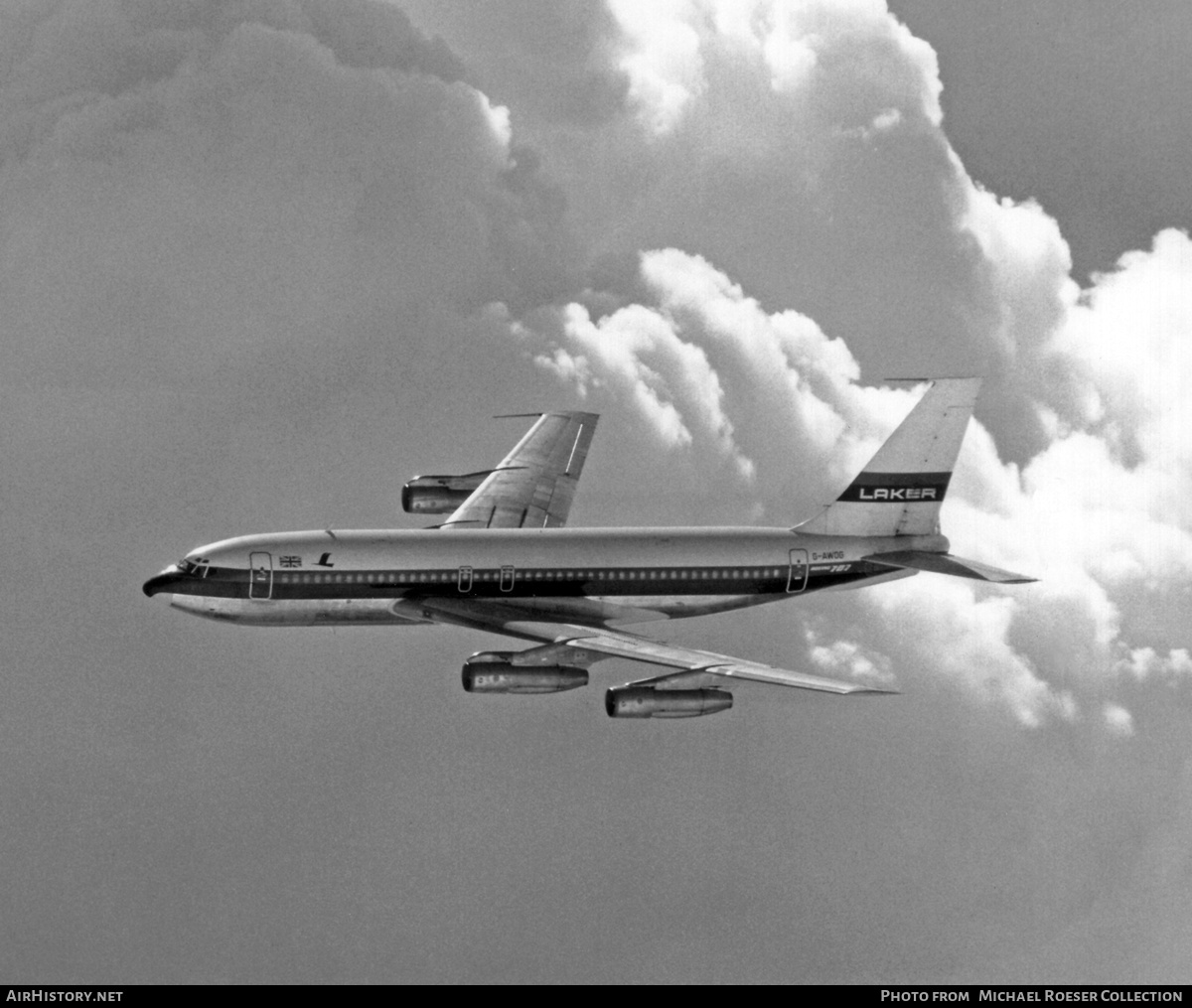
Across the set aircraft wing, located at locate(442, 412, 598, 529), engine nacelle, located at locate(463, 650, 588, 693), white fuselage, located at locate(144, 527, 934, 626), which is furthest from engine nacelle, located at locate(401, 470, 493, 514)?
engine nacelle, located at locate(463, 650, 588, 693)

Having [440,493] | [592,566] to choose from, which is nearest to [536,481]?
[440,493]

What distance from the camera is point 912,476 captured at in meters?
86.9

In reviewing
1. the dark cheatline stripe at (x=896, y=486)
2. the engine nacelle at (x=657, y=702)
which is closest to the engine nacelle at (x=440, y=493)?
the dark cheatline stripe at (x=896, y=486)

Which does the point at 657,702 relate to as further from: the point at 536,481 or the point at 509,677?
the point at 536,481

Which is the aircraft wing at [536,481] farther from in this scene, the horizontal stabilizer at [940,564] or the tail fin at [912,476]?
the horizontal stabilizer at [940,564]

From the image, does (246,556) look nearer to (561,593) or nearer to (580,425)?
(561,593)

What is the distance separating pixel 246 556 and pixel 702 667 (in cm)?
2276

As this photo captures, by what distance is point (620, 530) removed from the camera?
8650 cm

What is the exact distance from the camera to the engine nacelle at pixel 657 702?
73875mm

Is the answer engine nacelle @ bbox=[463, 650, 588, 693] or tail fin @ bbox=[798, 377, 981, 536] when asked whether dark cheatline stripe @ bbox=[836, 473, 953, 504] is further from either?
engine nacelle @ bbox=[463, 650, 588, 693]

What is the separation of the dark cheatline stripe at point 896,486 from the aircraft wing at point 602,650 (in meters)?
14.0

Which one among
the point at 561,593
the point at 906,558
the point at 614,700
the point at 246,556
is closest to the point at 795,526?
the point at 906,558

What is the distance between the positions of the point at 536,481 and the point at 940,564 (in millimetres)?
21705

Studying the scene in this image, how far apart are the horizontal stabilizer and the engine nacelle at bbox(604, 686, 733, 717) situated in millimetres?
16610
